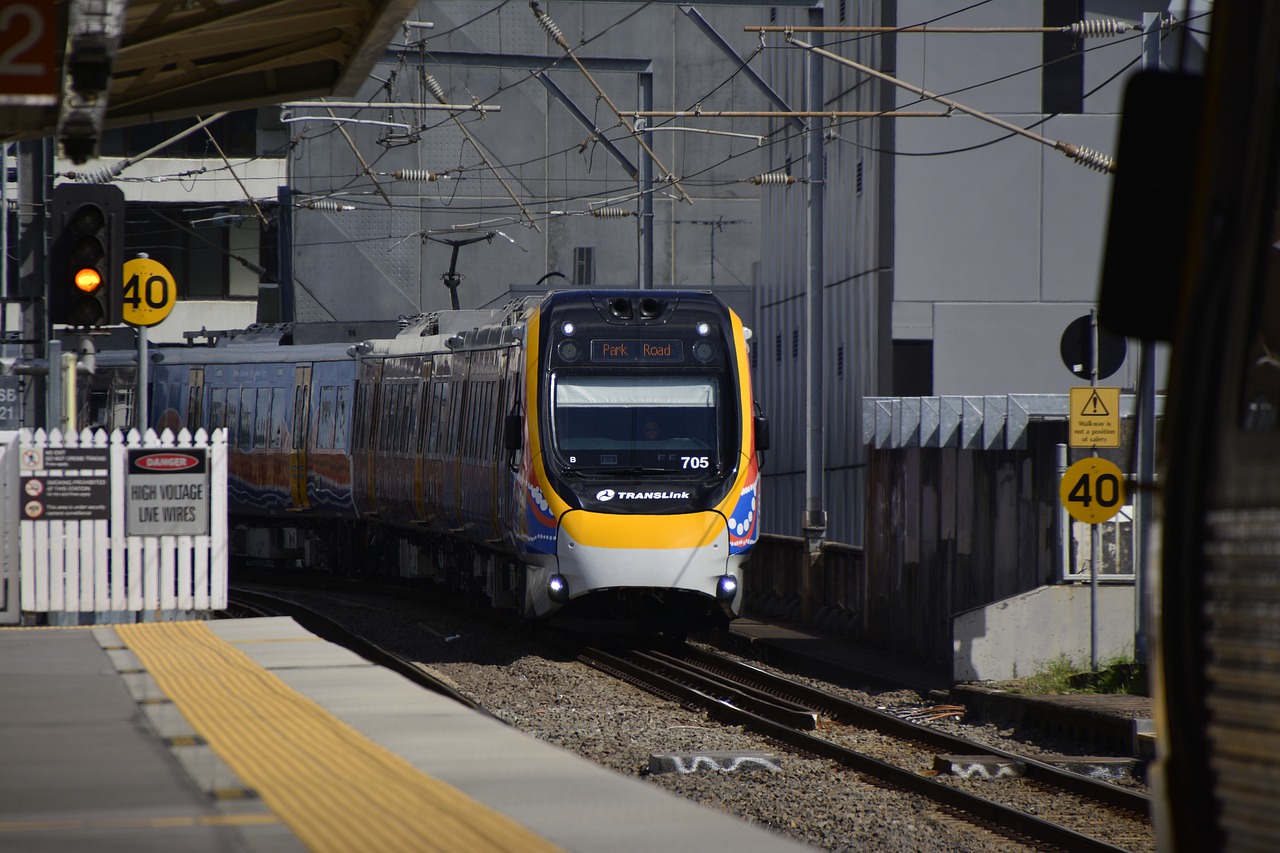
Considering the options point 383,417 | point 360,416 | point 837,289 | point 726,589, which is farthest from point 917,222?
point 726,589

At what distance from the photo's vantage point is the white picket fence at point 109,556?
15.5 meters

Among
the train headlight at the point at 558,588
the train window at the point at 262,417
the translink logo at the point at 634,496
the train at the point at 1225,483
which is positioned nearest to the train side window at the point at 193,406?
the train window at the point at 262,417

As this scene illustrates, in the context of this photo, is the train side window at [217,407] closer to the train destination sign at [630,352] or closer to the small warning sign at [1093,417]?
the train destination sign at [630,352]

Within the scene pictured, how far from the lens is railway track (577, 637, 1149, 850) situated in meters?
10.5

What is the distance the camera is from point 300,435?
2953 cm

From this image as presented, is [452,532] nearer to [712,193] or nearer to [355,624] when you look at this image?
[355,624]

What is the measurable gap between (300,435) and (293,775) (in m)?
23.1

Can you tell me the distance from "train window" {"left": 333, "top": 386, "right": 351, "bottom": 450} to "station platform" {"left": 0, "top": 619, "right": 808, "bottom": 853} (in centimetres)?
1697

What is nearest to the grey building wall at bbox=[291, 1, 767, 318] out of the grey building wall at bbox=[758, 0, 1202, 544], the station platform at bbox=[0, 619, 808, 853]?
the grey building wall at bbox=[758, 0, 1202, 544]

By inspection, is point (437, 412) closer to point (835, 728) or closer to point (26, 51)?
point (835, 728)

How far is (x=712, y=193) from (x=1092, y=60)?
26.5 m

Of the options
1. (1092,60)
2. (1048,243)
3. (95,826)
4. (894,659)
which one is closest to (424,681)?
(894,659)

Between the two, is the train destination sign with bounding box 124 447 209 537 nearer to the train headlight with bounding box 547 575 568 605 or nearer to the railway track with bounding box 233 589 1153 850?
the railway track with bounding box 233 589 1153 850

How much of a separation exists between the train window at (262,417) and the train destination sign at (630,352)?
1370 cm
